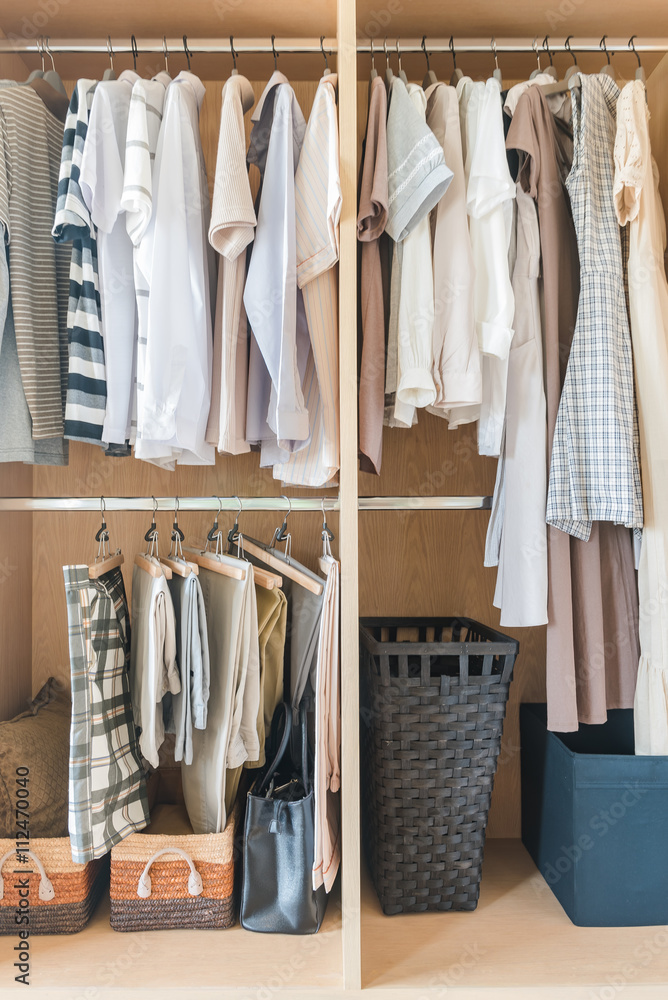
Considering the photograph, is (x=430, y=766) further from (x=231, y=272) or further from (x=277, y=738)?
(x=231, y=272)

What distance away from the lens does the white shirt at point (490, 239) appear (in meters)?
1.27

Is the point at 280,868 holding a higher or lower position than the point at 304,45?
lower

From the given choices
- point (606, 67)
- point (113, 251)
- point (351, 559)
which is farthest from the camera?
point (606, 67)

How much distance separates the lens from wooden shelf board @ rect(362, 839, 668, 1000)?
3.85ft

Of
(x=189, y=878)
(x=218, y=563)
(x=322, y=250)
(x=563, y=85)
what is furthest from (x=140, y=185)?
(x=189, y=878)

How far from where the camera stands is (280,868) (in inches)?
51.0

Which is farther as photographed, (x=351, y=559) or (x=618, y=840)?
(x=618, y=840)

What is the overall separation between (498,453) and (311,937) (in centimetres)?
100

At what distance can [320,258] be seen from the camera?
4.01 feet

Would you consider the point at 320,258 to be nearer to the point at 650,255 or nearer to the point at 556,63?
the point at 650,255

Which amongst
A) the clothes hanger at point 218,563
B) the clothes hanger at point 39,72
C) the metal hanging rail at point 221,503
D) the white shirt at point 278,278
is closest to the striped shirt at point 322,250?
the white shirt at point 278,278

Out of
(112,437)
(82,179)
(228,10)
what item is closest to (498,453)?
(112,437)

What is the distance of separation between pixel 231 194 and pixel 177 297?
8.1 inches

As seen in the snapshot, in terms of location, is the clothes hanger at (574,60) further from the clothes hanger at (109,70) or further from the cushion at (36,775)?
the cushion at (36,775)
